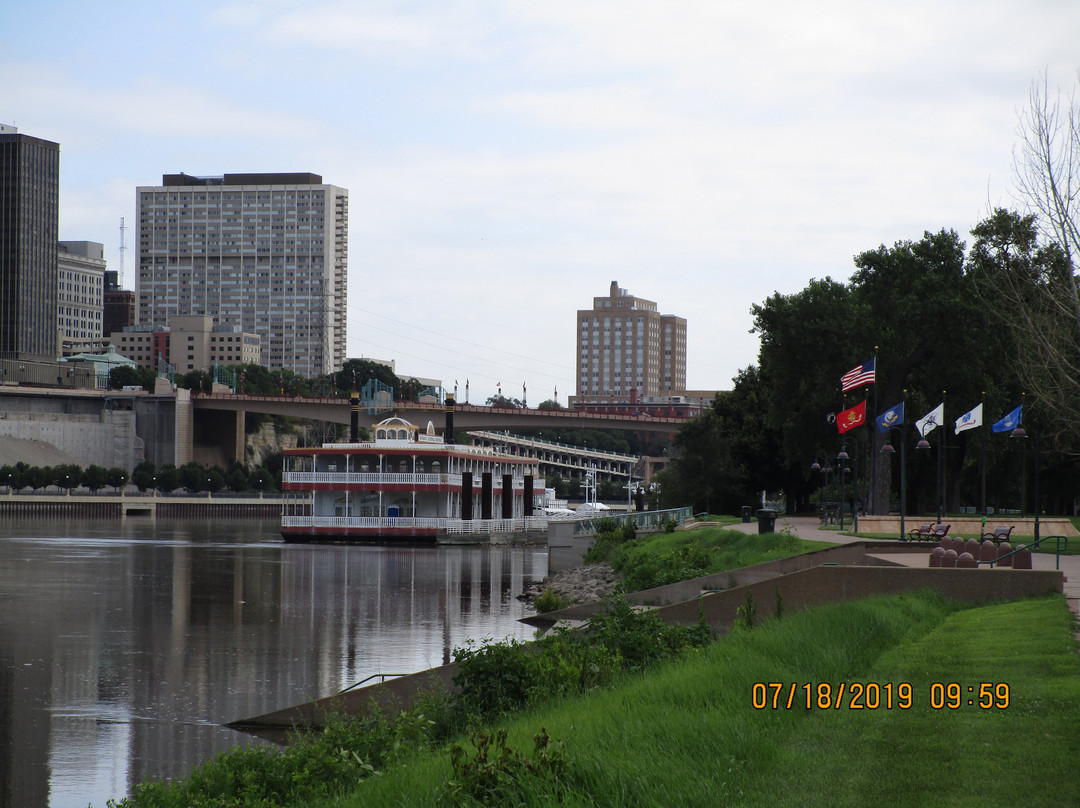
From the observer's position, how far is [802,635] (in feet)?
46.9

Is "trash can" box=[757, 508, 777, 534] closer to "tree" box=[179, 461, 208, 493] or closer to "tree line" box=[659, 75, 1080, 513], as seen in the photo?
→ "tree line" box=[659, 75, 1080, 513]

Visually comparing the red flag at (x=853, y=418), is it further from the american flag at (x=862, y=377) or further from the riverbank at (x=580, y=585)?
the riverbank at (x=580, y=585)

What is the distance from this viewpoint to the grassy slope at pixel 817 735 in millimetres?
8445

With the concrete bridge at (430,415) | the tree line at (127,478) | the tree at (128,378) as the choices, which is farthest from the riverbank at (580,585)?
the tree at (128,378)

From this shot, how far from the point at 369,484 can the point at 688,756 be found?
68.9 metres

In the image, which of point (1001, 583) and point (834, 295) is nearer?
point (1001, 583)

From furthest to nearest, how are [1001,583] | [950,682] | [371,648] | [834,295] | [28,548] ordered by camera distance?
[28,548] < [834,295] < [371,648] < [1001,583] < [950,682]

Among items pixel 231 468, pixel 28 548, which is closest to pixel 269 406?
pixel 231 468

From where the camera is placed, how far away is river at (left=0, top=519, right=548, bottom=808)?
54.7ft

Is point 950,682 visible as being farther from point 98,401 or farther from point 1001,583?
point 98,401
